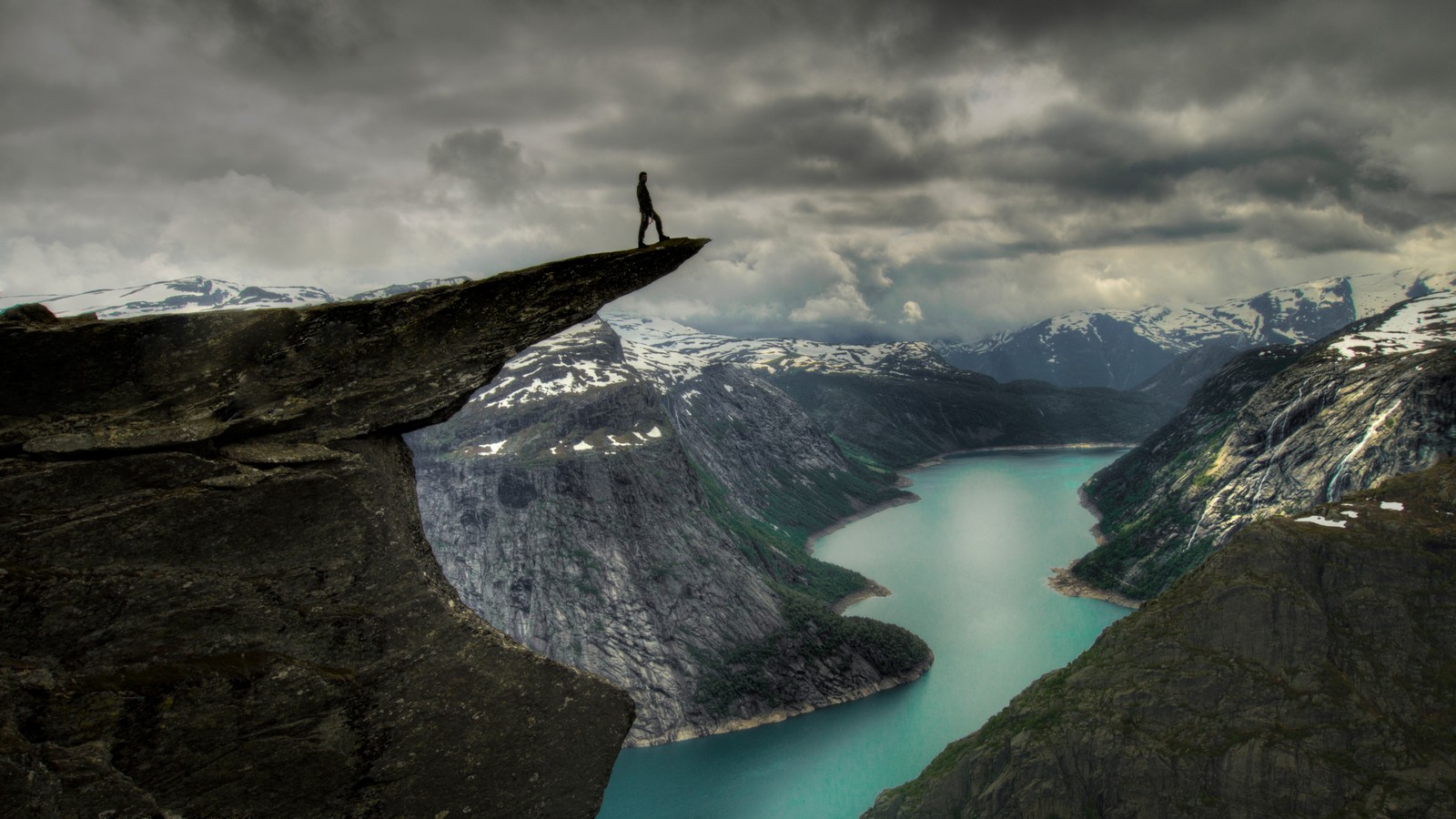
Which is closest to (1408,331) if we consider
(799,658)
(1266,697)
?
(799,658)

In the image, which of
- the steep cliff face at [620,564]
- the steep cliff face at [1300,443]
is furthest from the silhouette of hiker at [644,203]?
the steep cliff face at [1300,443]

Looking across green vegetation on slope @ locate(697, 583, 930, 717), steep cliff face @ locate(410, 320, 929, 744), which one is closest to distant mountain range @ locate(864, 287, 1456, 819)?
green vegetation on slope @ locate(697, 583, 930, 717)

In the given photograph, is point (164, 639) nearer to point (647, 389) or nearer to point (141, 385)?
point (141, 385)

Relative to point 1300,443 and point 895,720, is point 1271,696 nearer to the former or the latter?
point 895,720

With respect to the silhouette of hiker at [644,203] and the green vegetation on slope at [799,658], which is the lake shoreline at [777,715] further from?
the silhouette of hiker at [644,203]

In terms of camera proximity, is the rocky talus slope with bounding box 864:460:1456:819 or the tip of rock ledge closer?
the tip of rock ledge

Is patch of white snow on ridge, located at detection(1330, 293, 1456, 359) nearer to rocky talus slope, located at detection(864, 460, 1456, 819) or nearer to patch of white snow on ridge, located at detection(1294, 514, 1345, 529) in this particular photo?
rocky talus slope, located at detection(864, 460, 1456, 819)

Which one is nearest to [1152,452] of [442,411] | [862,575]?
[862,575]
